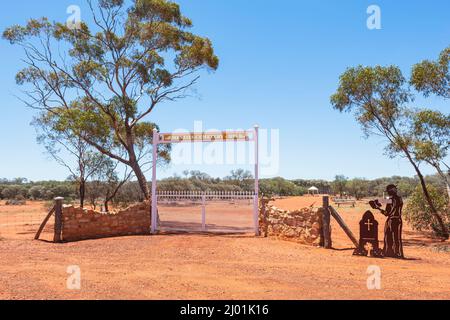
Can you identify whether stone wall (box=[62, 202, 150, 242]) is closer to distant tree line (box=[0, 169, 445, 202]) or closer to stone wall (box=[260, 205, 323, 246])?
stone wall (box=[260, 205, 323, 246])

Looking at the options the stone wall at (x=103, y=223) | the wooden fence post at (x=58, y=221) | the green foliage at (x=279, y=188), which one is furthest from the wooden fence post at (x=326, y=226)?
the green foliage at (x=279, y=188)

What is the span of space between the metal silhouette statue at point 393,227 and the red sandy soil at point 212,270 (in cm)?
45

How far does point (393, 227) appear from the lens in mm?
10914

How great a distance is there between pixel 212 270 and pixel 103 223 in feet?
26.0

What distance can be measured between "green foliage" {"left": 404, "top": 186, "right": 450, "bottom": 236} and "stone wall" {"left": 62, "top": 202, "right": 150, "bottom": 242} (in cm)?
1240

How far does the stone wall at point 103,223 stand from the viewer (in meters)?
14.6

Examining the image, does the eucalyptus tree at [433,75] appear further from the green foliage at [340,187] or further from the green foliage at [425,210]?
the green foliage at [340,187]

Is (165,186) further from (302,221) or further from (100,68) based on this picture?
(302,221)

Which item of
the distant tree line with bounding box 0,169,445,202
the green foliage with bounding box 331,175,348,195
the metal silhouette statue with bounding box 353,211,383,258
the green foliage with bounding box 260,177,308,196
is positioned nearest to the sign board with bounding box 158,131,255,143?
the metal silhouette statue with bounding box 353,211,383,258

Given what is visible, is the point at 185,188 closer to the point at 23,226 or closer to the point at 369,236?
the point at 23,226

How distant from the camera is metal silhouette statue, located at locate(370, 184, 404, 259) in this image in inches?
431

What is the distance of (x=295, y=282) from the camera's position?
7895 mm
